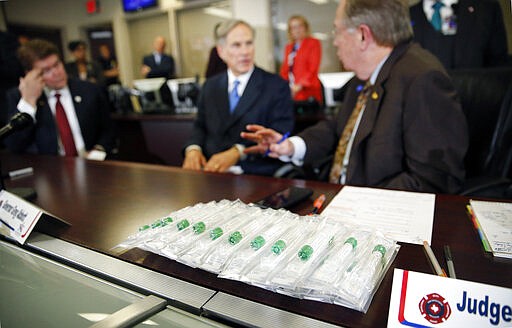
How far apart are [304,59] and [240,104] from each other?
2503 mm

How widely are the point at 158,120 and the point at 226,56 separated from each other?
4.64ft

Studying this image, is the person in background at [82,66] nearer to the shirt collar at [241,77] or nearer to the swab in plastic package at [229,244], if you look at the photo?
the shirt collar at [241,77]

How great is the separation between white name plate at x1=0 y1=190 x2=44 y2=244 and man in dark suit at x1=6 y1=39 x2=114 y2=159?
3.58 ft

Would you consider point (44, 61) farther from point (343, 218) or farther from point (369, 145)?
point (343, 218)

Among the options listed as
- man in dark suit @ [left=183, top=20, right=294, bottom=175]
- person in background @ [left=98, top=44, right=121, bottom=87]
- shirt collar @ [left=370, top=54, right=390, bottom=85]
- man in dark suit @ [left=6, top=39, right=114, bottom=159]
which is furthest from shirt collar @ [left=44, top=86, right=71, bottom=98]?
person in background @ [left=98, top=44, right=121, bottom=87]

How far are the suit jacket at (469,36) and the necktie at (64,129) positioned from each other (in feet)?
7.33

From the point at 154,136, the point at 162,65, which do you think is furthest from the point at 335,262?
the point at 162,65

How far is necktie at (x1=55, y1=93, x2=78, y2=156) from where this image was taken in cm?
215

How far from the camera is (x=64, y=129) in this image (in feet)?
7.09

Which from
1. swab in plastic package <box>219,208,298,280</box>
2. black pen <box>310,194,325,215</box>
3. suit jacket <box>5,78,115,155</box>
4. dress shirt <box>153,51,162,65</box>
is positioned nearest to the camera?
swab in plastic package <box>219,208,298,280</box>

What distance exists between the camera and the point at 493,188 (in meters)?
1.15

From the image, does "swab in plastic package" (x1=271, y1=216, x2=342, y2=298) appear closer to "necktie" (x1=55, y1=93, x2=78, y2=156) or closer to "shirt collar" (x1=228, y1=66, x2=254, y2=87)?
"shirt collar" (x1=228, y1=66, x2=254, y2=87)

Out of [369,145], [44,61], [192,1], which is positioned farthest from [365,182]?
[192,1]

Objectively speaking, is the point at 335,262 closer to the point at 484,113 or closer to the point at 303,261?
the point at 303,261
